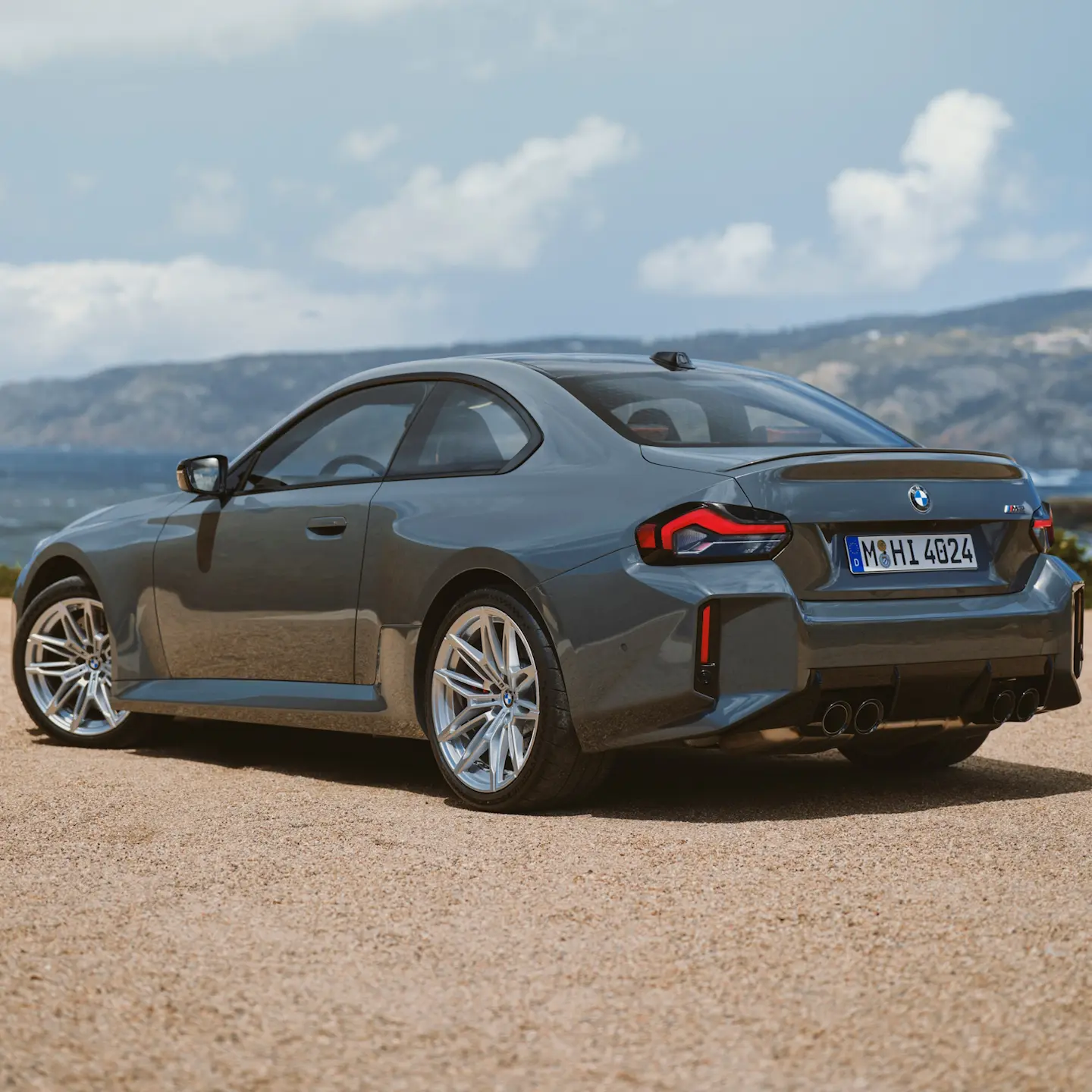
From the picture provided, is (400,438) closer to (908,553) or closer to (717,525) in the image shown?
(717,525)

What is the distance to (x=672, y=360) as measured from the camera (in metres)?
6.51

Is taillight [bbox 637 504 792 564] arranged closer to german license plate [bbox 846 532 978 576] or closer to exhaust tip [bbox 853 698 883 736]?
german license plate [bbox 846 532 978 576]

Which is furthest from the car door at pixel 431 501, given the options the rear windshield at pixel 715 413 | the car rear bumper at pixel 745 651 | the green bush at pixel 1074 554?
the green bush at pixel 1074 554

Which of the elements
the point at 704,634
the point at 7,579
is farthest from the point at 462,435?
the point at 7,579

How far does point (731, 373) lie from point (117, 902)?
312cm

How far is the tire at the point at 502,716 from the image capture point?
217 inches

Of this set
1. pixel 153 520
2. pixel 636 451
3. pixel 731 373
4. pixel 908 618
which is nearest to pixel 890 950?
pixel 908 618

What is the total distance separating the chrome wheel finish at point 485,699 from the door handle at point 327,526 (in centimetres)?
73

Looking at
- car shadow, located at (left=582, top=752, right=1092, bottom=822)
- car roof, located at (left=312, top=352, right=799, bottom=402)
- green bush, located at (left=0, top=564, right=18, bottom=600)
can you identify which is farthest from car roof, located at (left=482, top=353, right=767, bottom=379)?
green bush, located at (left=0, top=564, right=18, bottom=600)

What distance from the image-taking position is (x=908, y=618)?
538 cm

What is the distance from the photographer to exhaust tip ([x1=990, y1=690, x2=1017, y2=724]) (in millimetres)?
5652

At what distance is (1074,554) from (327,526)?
1330 centimetres

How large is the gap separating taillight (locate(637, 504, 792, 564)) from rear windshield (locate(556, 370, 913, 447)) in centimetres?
49

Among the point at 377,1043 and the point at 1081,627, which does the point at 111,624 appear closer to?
the point at 1081,627
